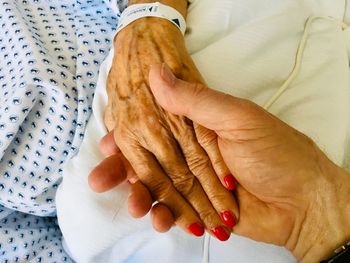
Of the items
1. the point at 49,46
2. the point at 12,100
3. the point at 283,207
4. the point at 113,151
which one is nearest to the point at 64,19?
the point at 49,46

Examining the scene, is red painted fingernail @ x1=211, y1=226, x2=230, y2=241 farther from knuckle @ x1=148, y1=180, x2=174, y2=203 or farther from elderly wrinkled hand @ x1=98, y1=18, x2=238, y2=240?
knuckle @ x1=148, y1=180, x2=174, y2=203

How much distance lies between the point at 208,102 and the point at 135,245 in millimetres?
311

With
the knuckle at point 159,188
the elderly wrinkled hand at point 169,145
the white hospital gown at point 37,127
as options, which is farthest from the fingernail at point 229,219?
the white hospital gown at point 37,127

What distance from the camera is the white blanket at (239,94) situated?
81 centimetres

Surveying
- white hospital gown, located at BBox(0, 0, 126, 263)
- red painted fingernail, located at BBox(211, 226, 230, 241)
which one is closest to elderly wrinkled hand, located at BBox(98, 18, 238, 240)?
red painted fingernail, located at BBox(211, 226, 230, 241)

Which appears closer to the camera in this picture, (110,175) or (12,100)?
(110,175)

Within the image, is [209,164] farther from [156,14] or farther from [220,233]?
[156,14]

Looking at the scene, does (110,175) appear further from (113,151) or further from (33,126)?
(33,126)

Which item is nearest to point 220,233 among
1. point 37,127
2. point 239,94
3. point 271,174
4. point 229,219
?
point 229,219

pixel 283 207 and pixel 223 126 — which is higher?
pixel 223 126

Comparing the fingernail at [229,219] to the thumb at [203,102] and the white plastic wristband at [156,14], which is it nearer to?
the thumb at [203,102]

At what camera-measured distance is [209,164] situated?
79cm

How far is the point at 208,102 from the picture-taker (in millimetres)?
703

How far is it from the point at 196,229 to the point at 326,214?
218 mm
